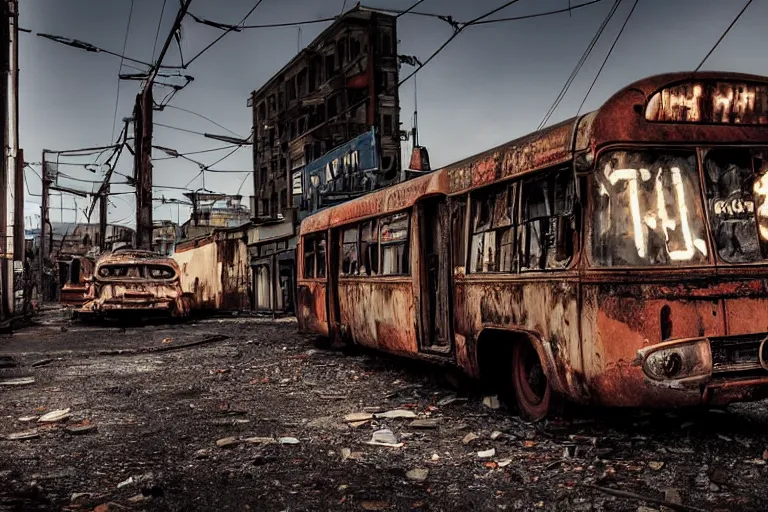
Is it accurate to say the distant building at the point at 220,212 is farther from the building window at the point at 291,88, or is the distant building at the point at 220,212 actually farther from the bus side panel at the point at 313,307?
the bus side panel at the point at 313,307

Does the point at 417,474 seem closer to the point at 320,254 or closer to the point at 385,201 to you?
the point at 385,201

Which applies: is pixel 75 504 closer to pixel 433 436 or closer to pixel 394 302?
pixel 433 436

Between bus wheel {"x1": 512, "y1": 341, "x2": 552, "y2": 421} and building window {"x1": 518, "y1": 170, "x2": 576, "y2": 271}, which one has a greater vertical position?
building window {"x1": 518, "y1": 170, "x2": 576, "y2": 271}

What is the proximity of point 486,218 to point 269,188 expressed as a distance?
168ft

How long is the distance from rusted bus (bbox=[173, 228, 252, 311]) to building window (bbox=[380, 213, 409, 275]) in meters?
23.6

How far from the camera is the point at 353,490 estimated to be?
455cm

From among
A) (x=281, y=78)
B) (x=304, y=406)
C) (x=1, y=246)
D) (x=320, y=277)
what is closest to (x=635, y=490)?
(x=304, y=406)

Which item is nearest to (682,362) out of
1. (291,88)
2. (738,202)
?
(738,202)

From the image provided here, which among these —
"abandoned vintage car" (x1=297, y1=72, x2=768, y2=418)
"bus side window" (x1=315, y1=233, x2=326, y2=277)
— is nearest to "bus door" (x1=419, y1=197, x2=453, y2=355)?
"abandoned vintage car" (x1=297, y1=72, x2=768, y2=418)

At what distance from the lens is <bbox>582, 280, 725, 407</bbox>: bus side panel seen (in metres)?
5.00

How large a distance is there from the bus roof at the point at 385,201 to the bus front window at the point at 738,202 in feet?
10.0

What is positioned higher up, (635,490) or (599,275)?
(599,275)

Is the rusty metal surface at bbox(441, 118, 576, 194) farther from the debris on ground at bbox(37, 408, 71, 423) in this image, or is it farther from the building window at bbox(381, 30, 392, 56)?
the building window at bbox(381, 30, 392, 56)

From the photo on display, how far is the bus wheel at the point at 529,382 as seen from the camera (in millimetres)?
6254
